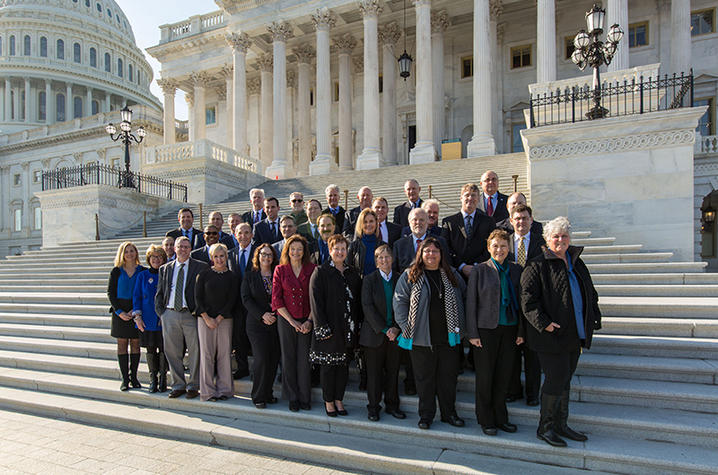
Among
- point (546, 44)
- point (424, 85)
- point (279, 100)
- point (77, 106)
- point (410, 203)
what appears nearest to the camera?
point (410, 203)

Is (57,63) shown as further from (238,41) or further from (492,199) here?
(492,199)

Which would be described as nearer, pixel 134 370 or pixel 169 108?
pixel 134 370

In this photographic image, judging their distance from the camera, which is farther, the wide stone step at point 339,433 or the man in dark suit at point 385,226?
the man in dark suit at point 385,226

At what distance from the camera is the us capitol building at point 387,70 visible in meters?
19.8

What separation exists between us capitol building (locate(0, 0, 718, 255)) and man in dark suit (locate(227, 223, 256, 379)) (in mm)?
15328

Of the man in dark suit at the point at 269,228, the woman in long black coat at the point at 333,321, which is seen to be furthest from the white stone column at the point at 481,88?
the woman in long black coat at the point at 333,321

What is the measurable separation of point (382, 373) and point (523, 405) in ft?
5.12

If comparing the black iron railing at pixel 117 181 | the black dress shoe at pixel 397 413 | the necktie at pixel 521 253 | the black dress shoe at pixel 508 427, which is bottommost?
the black dress shoe at pixel 397 413

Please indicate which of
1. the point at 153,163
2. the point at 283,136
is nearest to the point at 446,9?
the point at 283,136

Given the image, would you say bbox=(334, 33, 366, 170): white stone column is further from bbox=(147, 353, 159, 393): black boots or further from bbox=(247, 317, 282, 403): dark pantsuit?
bbox=(247, 317, 282, 403): dark pantsuit

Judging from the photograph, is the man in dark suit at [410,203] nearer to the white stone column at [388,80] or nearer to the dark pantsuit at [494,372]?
the dark pantsuit at [494,372]

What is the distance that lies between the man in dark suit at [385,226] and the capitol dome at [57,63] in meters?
73.6

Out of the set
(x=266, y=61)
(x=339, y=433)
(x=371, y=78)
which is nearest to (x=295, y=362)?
(x=339, y=433)

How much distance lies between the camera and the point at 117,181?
1761cm
